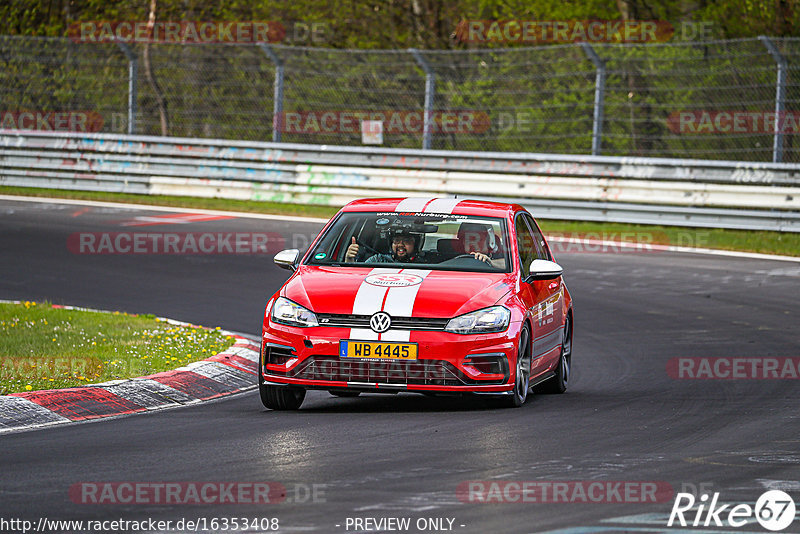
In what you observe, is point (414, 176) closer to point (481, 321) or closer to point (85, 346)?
point (85, 346)

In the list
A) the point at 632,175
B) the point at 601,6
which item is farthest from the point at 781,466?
the point at 601,6

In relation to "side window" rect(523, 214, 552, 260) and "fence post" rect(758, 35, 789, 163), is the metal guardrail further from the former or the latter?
"side window" rect(523, 214, 552, 260)

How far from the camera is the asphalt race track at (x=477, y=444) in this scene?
604cm

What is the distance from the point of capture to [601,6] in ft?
103

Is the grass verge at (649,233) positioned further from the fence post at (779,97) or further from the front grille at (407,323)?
→ the front grille at (407,323)

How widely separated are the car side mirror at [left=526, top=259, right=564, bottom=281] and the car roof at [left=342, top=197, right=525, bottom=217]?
2.21 ft

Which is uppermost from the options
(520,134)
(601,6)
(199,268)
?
(601,6)

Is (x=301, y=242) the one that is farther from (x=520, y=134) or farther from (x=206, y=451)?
(x=206, y=451)

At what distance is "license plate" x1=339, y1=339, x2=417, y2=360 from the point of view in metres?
8.73

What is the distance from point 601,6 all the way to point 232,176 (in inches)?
425

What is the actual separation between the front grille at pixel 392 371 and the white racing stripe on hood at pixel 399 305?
158 millimetres

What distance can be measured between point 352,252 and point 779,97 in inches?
470

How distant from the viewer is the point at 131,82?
26.0 metres

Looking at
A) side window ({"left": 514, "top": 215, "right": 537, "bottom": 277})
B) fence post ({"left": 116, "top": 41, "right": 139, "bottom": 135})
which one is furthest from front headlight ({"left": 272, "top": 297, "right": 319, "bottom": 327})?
fence post ({"left": 116, "top": 41, "right": 139, "bottom": 135})
